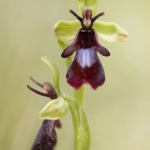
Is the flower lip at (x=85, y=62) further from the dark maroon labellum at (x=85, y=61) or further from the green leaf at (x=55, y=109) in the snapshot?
the green leaf at (x=55, y=109)

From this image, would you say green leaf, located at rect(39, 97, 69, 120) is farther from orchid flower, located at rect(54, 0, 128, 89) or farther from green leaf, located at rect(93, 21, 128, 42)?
green leaf, located at rect(93, 21, 128, 42)

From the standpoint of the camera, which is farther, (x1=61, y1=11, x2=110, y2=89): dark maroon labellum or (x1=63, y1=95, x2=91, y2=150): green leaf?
(x1=63, y1=95, x2=91, y2=150): green leaf

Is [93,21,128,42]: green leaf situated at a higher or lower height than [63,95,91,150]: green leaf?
higher

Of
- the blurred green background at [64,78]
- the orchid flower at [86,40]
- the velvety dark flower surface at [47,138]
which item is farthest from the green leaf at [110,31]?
the blurred green background at [64,78]

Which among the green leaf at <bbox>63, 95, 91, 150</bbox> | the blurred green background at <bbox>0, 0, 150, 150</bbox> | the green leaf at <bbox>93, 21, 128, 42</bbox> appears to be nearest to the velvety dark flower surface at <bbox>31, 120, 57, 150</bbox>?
the green leaf at <bbox>63, 95, 91, 150</bbox>

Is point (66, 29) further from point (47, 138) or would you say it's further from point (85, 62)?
point (47, 138)
